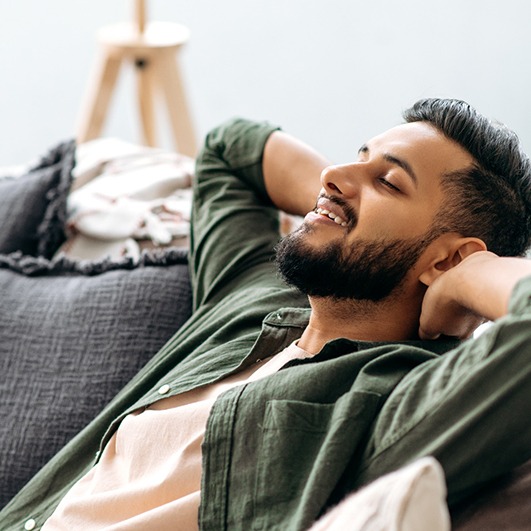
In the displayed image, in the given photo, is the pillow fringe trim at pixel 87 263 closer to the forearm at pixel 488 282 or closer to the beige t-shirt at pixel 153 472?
the beige t-shirt at pixel 153 472

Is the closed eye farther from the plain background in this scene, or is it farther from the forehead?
the plain background

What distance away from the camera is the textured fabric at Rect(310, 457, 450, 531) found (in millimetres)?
875

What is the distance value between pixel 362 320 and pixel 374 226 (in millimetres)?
145

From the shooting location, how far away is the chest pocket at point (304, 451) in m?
1.14

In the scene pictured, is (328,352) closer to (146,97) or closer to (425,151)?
(425,151)

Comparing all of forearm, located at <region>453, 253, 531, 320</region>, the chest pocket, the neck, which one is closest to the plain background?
the neck

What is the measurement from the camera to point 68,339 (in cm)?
174

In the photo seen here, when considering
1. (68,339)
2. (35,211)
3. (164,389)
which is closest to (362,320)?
Answer: (164,389)

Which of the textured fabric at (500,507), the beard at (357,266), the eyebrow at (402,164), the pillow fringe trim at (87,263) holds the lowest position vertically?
the pillow fringe trim at (87,263)

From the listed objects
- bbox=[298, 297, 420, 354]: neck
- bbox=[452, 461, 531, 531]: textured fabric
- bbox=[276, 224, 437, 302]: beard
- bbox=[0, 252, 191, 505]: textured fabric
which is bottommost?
bbox=[0, 252, 191, 505]: textured fabric

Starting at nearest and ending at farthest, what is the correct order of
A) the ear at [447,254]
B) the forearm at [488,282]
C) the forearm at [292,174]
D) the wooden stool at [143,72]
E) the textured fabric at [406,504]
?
the textured fabric at [406,504], the forearm at [488,282], the ear at [447,254], the forearm at [292,174], the wooden stool at [143,72]

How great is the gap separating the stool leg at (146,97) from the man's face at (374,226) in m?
1.60

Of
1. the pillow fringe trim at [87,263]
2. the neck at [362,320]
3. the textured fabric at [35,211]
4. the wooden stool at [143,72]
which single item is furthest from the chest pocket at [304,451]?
the wooden stool at [143,72]

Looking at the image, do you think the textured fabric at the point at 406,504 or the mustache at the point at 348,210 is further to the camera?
the mustache at the point at 348,210
